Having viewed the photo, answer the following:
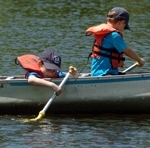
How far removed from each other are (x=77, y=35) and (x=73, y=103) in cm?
824

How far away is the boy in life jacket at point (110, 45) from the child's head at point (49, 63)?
59 centimetres

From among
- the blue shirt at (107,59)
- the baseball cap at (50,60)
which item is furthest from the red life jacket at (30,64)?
the blue shirt at (107,59)

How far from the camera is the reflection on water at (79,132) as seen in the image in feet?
32.9

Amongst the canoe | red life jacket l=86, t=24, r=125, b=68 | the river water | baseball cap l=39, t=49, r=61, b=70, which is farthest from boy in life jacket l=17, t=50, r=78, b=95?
the river water

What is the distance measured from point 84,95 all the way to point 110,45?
784mm

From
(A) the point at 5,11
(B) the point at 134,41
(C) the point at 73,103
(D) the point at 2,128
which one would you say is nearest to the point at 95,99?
(C) the point at 73,103

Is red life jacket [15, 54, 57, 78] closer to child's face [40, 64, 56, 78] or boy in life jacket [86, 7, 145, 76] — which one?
child's face [40, 64, 56, 78]

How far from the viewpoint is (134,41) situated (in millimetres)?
18484

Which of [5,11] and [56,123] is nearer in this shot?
[56,123]

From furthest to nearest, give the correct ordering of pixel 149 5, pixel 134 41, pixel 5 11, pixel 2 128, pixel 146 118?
pixel 149 5 → pixel 5 11 → pixel 134 41 → pixel 146 118 → pixel 2 128

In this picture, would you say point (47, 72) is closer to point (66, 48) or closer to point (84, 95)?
point (84, 95)

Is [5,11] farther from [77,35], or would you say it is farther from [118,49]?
[118,49]

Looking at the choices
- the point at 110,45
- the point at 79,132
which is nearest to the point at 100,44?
the point at 110,45

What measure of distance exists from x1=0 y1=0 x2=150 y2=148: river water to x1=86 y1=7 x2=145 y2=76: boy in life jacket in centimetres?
73
